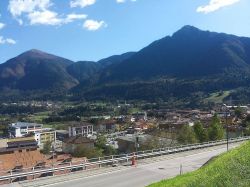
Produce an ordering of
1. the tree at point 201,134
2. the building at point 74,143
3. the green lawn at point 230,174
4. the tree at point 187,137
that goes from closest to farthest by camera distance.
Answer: the green lawn at point 230,174 < the tree at point 187,137 < the tree at point 201,134 < the building at point 74,143

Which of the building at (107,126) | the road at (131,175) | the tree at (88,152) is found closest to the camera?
the road at (131,175)

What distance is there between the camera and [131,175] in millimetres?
29609

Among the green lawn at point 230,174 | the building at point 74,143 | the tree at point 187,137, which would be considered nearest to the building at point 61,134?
the building at point 74,143

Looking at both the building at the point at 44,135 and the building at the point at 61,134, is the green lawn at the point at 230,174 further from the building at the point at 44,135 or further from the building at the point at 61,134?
the building at the point at 61,134

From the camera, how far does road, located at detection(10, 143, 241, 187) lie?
2647 cm

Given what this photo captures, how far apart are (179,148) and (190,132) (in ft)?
96.9

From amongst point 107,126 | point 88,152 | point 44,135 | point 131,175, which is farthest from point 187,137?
point 107,126

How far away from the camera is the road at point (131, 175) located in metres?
26.5

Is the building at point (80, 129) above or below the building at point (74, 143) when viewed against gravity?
below

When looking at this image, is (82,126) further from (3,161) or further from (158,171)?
(158,171)

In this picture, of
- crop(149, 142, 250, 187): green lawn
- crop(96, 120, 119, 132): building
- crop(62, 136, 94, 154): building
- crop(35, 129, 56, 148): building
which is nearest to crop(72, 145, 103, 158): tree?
crop(62, 136, 94, 154): building

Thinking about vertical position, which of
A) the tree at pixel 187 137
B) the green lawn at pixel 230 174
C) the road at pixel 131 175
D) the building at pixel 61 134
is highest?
the green lawn at pixel 230 174

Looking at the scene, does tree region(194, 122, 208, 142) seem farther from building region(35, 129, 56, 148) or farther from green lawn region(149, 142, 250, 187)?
building region(35, 129, 56, 148)

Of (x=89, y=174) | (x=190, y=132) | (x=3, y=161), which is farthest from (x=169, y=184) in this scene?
(x=190, y=132)
